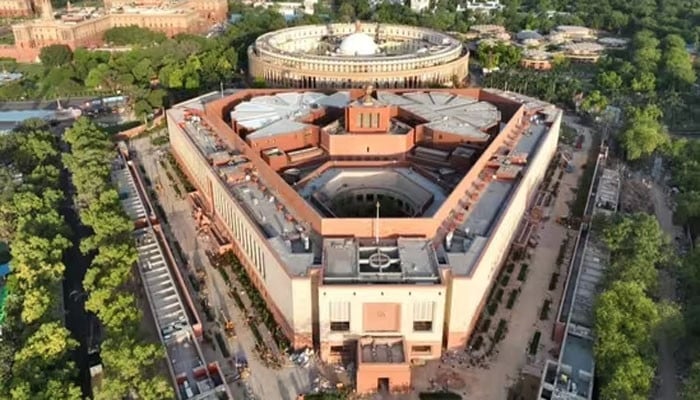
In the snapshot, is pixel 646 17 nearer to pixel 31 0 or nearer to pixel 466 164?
pixel 466 164

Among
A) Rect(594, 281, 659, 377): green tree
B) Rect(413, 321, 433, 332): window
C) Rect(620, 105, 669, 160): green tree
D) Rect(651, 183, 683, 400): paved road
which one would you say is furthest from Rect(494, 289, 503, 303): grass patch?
Rect(620, 105, 669, 160): green tree

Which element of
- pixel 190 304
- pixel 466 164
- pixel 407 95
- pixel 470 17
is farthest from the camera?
pixel 470 17

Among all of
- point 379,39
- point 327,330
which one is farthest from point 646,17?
point 327,330

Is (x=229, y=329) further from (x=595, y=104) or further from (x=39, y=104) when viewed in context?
(x=39, y=104)

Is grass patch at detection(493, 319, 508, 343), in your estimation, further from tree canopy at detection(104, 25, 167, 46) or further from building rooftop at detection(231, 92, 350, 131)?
tree canopy at detection(104, 25, 167, 46)

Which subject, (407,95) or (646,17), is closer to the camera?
(407,95)

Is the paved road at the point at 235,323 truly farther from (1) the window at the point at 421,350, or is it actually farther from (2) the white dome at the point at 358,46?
(2) the white dome at the point at 358,46
